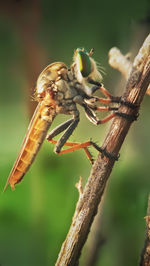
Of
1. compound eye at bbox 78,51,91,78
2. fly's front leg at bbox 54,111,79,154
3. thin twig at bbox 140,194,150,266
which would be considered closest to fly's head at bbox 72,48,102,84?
compound eye at bbox 78,51,91,78

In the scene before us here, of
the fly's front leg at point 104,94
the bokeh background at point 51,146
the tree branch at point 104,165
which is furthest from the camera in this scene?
the bokeh background at point 51,146

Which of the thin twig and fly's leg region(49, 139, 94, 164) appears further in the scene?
fly's leg region(49, 139, 94, 164)

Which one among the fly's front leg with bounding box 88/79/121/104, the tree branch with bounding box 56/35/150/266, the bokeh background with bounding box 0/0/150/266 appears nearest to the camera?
the tree branch with bounding box 56/35/150/266

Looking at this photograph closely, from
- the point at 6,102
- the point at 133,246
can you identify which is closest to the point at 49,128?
the point at 6,102

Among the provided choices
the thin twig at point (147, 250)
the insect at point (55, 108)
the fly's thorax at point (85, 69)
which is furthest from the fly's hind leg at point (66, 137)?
the thin twig at point (147, 250)

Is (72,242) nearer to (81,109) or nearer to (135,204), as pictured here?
(135,204)

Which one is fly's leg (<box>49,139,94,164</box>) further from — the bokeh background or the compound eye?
the compound eye

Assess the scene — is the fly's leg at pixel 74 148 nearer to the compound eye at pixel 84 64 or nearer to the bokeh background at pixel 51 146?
the bokeh background at pixel 51 146

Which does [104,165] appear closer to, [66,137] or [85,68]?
[66,137]
